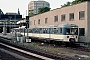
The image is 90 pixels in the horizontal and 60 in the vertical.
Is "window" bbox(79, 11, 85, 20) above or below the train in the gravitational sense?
above

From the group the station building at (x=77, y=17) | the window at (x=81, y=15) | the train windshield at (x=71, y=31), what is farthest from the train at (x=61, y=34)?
the window at (x=81, y=15)

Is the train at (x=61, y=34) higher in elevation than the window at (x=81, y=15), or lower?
lower

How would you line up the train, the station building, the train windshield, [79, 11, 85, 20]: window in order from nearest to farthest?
the train
the train windshield
the station building
[79, 11, 85, 20]: window

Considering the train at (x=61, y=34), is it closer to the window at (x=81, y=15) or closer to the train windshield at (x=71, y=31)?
the train windshield at (x=71, y=31)

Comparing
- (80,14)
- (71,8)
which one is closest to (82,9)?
(80,14)

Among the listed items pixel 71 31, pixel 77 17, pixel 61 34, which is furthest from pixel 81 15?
pixel 61 34

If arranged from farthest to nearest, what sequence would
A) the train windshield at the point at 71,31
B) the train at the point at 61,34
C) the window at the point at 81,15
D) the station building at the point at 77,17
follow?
the window at the point at 81,15, the station building at the point at 77,17, the train windshield at the point at 71,31, the train at the point at 61,34

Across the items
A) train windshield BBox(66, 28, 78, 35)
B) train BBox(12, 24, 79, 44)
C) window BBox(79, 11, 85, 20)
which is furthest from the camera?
window BBox(79, 11, 85, 20)

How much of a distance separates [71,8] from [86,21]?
6359mm

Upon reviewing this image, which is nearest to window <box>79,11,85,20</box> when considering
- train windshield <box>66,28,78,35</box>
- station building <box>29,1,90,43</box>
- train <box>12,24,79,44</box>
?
station building <box>29,1,90,43</box>

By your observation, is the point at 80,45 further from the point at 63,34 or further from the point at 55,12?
the point at 55,12

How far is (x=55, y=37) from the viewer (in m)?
32.7

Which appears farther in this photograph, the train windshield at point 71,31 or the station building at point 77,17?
the station building at point 77,17

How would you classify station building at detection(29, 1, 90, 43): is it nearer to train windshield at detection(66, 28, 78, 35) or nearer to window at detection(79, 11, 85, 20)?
window at detection(79, 11, 85, 20)
